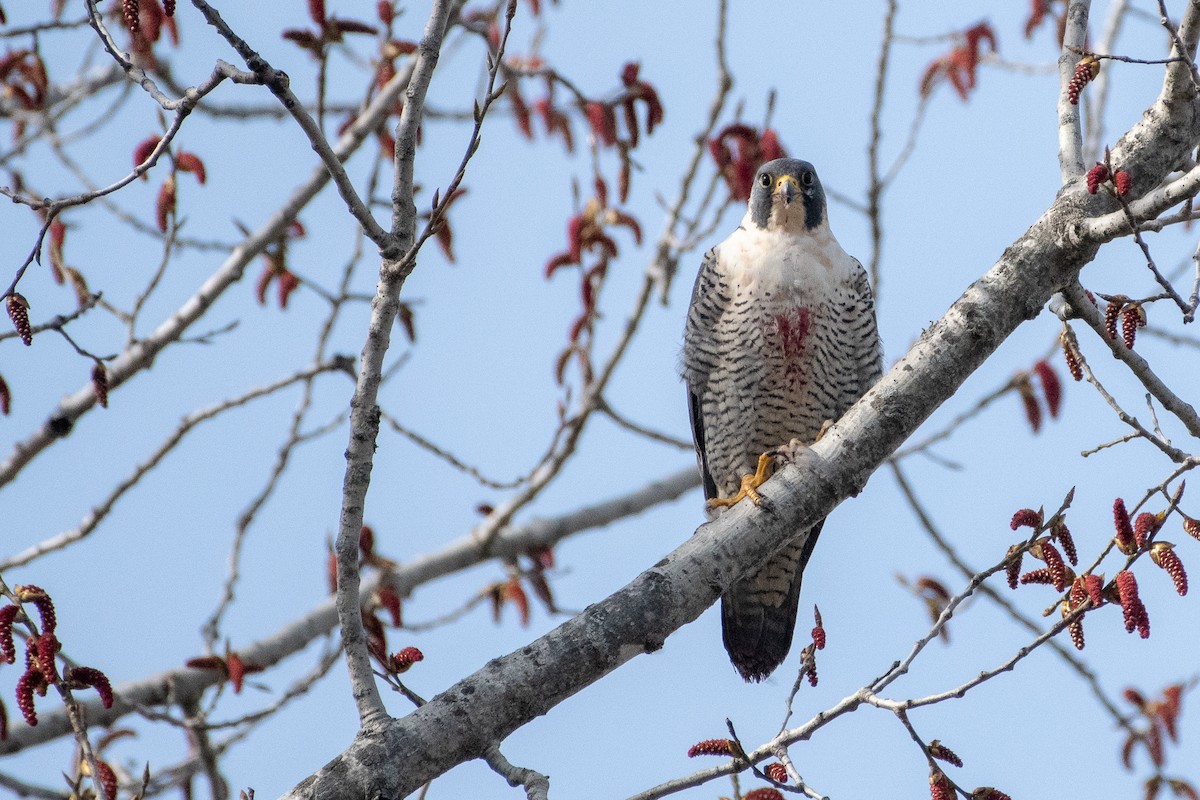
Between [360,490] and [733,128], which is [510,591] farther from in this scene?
[360,490]

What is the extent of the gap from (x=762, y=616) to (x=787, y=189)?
1.91 metres

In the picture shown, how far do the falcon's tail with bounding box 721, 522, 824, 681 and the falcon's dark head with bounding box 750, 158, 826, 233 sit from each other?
1441 millimetres

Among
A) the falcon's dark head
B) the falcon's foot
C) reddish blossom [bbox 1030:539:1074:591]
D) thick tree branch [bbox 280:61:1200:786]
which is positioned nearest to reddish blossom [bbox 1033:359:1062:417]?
the falcon's dark head

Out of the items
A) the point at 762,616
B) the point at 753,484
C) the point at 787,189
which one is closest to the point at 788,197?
the point at 787,189

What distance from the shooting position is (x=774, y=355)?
562cm

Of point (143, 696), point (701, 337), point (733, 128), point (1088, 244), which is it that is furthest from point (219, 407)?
point (1088, 244)

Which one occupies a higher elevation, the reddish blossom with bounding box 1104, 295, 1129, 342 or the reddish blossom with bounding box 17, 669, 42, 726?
the reddish blossom with bounding box 17, 669, 42, 726

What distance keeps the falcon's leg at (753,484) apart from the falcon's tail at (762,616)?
0.78 meters

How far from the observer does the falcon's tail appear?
5.69m

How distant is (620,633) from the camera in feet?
10.6

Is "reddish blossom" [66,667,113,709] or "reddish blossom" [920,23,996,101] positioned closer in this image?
"reddish blossom" [66,667,113,709]

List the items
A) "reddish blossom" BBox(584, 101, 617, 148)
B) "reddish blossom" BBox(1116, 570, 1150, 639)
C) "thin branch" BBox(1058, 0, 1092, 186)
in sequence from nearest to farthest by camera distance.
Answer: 1. "reddish blossom" BBox(1116, 570, 1150, 639)
2. "thin branch" BBox(1058, 0, 1092, 186)
3. "reddish blossom" BBox(584, 101, 617, 148)

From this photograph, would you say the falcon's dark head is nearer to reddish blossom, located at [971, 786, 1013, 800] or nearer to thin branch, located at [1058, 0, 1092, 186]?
thin branch, located at [1058, 0, 1092, 186]

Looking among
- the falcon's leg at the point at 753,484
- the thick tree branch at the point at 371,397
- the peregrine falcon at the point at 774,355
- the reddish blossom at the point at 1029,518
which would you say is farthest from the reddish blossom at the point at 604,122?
the reddish blossom at the point at 1029,518
